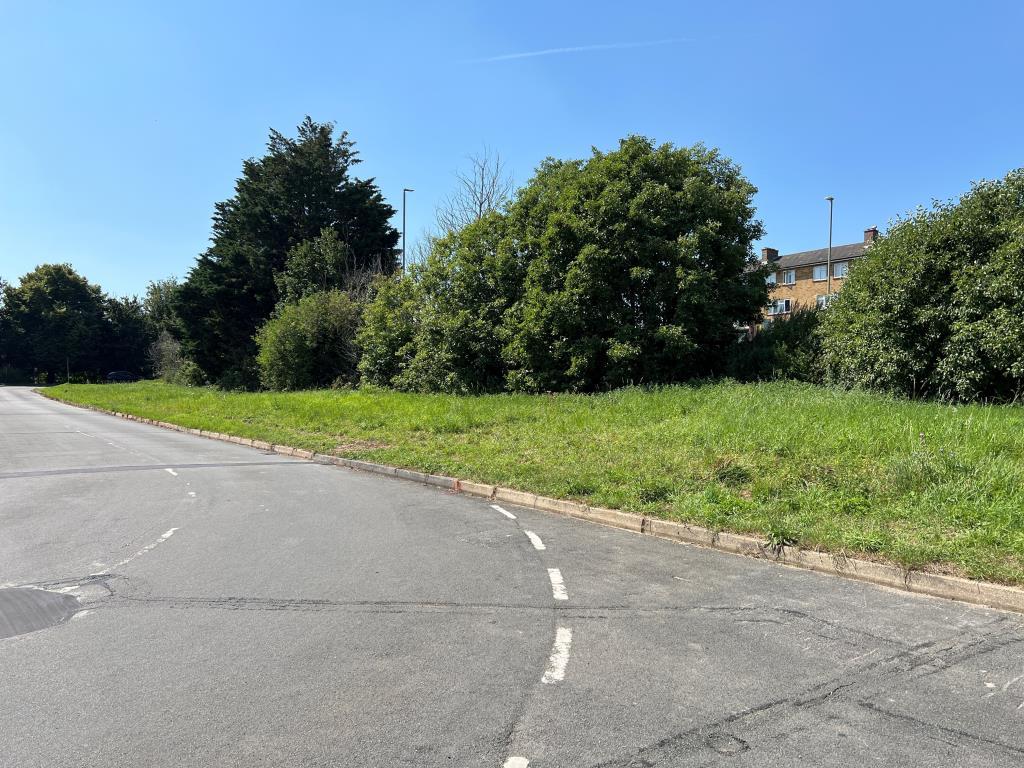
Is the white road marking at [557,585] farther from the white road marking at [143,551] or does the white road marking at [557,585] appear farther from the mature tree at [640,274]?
the mature tree at [640,274]

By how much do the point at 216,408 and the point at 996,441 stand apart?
26700 mm

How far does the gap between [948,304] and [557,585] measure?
1457 cm

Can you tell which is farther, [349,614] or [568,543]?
[568,543]

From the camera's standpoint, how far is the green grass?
6.56m

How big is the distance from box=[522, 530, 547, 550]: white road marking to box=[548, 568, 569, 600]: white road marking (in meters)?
0.91

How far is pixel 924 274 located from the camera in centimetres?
1598

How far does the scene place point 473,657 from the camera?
13.8 feet

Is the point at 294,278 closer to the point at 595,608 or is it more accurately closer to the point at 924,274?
the point at 924,274

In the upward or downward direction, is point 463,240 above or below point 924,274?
above

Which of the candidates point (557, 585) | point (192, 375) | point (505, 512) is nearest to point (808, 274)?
point (192, 375)

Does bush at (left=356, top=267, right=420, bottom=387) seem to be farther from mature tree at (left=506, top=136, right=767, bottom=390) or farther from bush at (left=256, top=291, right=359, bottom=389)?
mature tree at (left=506, top=136, right=767, bottom=390)

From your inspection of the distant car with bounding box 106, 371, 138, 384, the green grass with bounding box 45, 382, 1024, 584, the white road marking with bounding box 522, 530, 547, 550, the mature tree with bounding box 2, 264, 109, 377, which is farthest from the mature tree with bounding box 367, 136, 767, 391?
the mature tree with bounding box 2, 264, 109, 377

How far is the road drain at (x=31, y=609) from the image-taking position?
4.77 meters

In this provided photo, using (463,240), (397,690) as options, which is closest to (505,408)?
(463,240)
